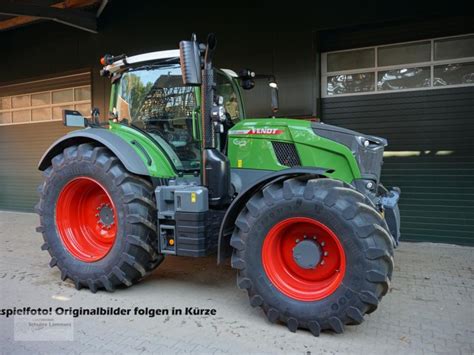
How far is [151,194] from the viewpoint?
13.6 feet

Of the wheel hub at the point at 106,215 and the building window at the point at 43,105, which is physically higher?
the building window at the point at 43,105

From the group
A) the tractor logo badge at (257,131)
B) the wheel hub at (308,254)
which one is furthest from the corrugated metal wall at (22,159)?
the wheel hub at (308,254)

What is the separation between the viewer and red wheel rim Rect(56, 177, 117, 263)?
4.46 metres

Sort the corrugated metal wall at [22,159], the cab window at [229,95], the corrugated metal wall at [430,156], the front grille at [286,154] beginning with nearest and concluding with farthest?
the front grille at [286,154] < the cab window at [229,95] < the corrugated metal wall at [430,156] < the corrugated metal wall at [22,159]

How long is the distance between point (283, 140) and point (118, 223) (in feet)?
6.14

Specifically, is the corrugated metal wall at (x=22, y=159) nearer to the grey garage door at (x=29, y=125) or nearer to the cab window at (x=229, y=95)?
the grey garage door at (x=29, y=125)

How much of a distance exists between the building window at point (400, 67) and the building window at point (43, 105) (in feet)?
19.7

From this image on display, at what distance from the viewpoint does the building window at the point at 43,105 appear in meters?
9.84

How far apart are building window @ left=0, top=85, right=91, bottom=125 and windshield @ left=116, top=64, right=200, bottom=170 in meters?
5.75

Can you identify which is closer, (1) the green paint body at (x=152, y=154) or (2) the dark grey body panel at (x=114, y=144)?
(2) the dark grey body panel at (x=114, y=144)

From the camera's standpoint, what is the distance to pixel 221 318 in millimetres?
3654

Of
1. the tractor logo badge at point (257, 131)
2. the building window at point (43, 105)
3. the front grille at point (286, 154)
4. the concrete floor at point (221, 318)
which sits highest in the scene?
the building window at point (43, 105)

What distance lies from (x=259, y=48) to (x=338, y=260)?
514cm

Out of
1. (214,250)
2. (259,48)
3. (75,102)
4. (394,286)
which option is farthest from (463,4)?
(75,102)
